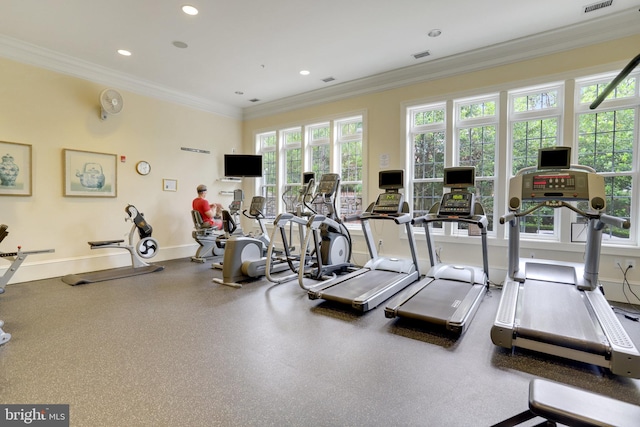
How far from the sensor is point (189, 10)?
3.83 metres

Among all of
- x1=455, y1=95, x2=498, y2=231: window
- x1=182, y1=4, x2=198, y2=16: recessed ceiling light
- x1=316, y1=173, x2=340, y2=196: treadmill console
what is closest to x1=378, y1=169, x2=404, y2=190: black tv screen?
x1=316, y1=173, x2=340, y2=196: treadmill console

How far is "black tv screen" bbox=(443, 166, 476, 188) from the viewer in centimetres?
420

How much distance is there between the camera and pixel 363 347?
9.20 feet

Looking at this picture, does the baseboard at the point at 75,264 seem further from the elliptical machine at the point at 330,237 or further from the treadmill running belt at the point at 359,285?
the treadmill running belt at the point at 359,285

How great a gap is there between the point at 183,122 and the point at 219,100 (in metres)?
1.05

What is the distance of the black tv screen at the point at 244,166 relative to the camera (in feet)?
25.0

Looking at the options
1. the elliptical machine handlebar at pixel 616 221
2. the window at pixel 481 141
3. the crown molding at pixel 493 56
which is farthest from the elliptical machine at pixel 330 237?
the elliptical machine handlebar at pixel 616 221

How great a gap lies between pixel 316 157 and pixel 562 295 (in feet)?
16.9

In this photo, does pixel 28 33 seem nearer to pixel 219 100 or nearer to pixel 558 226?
pixel 219 100

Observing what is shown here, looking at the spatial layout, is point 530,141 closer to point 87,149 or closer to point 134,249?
point 134,249

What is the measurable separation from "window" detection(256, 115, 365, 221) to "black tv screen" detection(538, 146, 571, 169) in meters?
3.23

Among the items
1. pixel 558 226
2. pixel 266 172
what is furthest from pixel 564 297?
pixel 266 172

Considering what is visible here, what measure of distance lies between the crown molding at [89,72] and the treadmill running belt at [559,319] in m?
7.21

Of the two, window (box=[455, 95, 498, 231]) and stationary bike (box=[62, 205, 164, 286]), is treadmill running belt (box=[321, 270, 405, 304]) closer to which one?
window (box=[455, 95, 498, 231])
